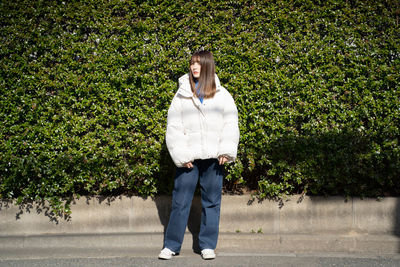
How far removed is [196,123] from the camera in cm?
344

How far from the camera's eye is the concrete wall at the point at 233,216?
3977 millimetres

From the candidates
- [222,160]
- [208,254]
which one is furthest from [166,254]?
[222,160]

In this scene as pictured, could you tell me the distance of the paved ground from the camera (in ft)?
11.3

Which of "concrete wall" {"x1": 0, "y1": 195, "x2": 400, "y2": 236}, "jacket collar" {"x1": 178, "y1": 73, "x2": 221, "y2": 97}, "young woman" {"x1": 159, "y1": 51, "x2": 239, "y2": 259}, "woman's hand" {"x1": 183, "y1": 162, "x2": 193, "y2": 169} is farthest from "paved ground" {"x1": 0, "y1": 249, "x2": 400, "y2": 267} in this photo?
"jacket collar" {"x1": 178, "y1": 73, "x2": 221, "y2": 97}

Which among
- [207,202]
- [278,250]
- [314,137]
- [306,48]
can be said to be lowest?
[278,250]

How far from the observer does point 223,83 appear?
3.99 m

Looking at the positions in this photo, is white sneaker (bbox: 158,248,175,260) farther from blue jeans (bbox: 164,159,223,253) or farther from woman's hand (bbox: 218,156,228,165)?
woman's hand (bbox: 218,156,228,165)

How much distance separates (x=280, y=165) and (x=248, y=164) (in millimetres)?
367

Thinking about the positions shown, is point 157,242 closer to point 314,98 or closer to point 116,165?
point 116,165

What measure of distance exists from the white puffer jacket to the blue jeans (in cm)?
20

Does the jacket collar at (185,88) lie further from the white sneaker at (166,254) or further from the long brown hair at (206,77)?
the white sneaker at (166,254)

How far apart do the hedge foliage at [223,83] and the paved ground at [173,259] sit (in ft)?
1.93

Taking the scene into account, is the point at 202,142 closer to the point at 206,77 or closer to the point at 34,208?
the point at 206,77

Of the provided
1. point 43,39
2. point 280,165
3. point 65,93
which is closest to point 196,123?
point 280,165
